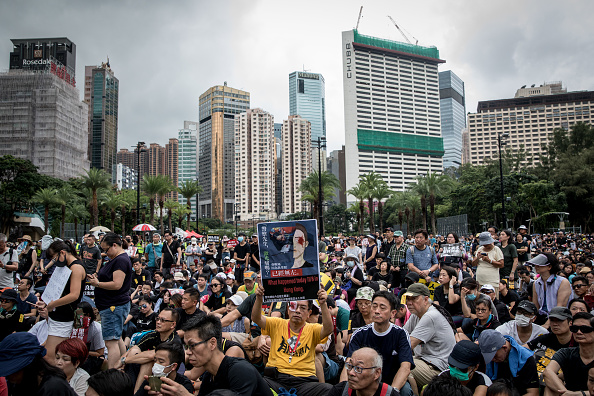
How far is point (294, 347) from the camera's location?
4.84m

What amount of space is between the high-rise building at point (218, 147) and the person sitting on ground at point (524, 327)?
144 m

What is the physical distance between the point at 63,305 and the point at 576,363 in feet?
19.5

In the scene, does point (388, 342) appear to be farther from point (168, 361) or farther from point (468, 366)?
point (168, 361)

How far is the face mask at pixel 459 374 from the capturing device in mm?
3744

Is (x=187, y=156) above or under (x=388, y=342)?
above

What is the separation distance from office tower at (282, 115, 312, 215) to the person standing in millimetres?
136814

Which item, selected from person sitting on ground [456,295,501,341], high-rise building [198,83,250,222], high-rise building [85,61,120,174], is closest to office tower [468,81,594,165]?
high-rise building [198,83,250,222]

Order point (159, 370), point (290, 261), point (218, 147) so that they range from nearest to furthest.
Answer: point (159, 370), point (290, 261), point (218, 147)

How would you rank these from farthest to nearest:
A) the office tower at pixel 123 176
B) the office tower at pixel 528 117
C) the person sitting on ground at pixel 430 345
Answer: the office tower at pixel 123 176
the office tower at pixel 528 117
the person sitting on ground at pixel 430 345

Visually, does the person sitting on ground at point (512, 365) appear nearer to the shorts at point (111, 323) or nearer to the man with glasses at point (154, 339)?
the man with glasses at point (154, 339)

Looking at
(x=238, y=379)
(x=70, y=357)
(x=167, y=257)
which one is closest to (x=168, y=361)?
(x=238, y=379)

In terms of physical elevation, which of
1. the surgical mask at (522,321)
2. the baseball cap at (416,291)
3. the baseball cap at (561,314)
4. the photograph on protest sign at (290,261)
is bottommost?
the surgical mask at (522,321)

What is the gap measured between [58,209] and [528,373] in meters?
64.6

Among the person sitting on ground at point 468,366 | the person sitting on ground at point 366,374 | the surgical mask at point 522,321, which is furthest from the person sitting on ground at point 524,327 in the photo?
the person sitting on ground at point 366,374
